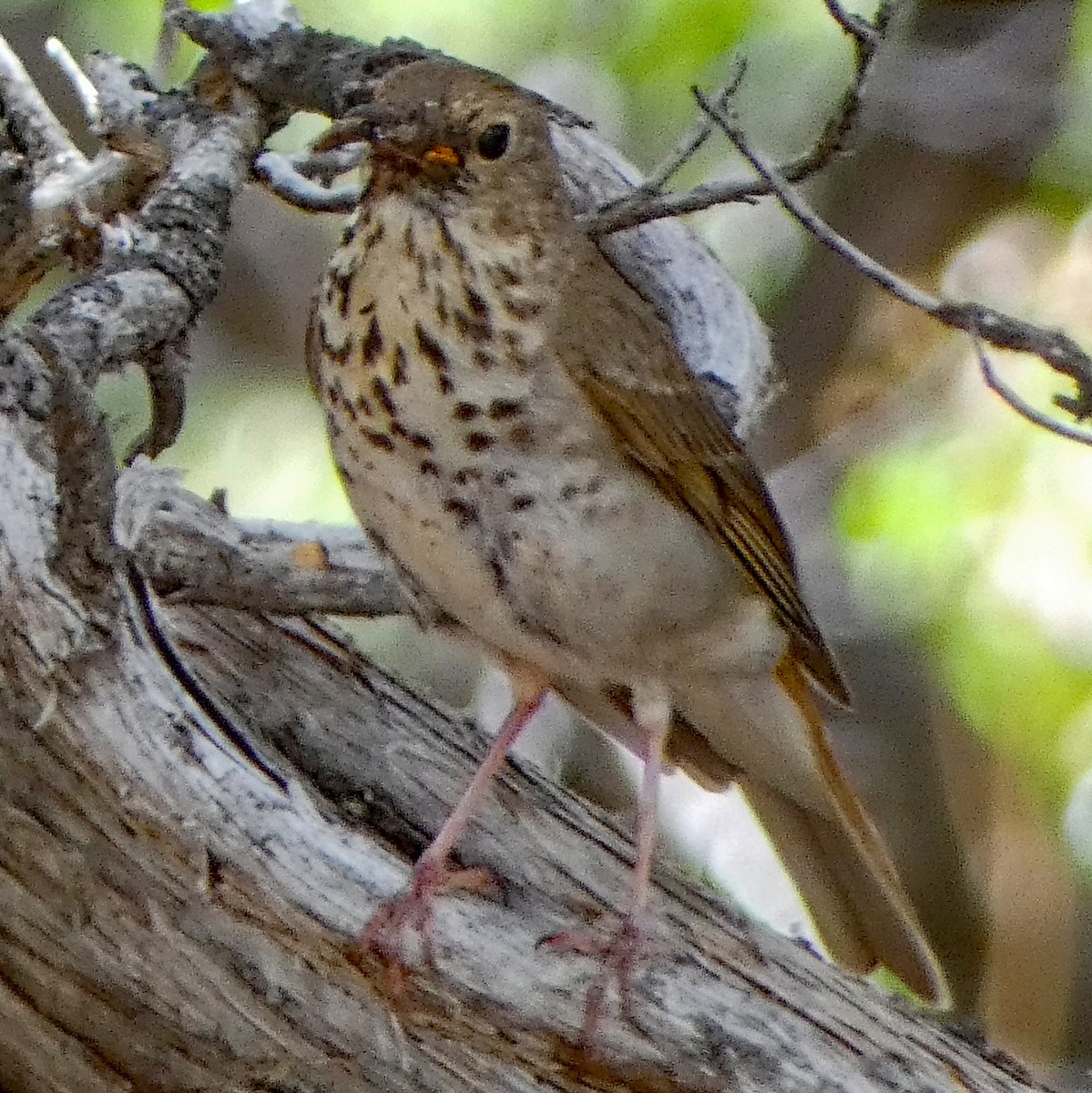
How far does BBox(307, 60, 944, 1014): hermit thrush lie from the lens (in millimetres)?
1662

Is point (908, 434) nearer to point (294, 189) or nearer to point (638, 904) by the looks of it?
point (294, 189)

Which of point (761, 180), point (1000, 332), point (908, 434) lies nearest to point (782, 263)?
point (908, 434)

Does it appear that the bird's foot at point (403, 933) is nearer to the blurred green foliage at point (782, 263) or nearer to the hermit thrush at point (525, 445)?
the hermit thrush at point (525, 445)

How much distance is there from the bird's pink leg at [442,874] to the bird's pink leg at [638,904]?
12 centimetres

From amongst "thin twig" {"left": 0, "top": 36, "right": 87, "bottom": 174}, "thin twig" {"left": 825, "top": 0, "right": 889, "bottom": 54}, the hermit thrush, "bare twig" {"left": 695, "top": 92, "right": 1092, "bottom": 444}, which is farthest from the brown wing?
"thin twig" {"left": 0, "top": 36, "right": 87, "bottom": 174}

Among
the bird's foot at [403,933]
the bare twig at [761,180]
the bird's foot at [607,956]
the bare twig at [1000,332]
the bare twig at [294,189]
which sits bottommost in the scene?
the bird's foot at [403,933]

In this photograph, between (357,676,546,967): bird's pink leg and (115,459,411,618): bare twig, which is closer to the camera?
(357,676,546,967): bird's pink leg

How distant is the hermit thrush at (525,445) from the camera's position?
166cm

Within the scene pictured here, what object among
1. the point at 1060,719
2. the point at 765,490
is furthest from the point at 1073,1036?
the point at 765,490

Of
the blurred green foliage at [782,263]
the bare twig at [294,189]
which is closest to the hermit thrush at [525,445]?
the bare twig at [294,189]

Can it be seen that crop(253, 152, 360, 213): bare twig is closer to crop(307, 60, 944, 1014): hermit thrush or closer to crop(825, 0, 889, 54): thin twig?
crop(307, 60, 944, 1014): hermit thrush

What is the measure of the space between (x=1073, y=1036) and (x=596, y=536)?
180 centimetres

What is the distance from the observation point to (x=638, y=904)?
6.08 ft

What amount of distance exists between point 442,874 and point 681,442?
476 millimetres
